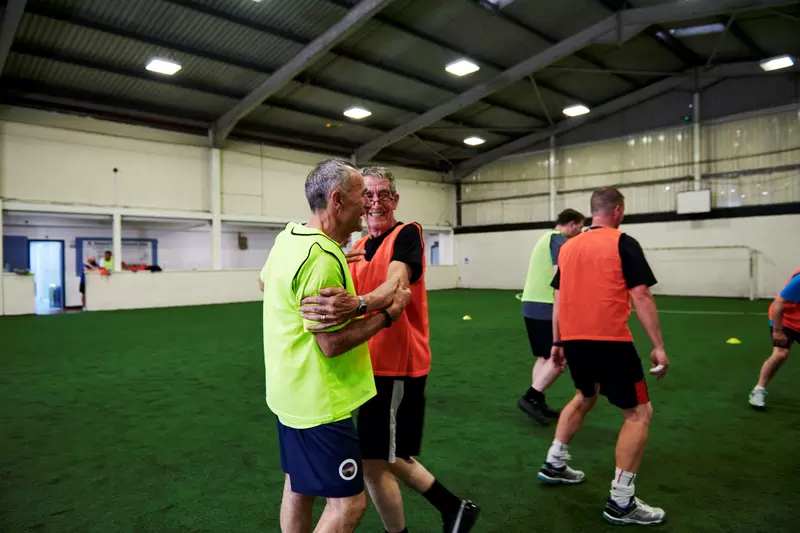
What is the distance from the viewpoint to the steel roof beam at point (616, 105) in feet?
57.6

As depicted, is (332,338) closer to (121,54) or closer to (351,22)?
(351,22)

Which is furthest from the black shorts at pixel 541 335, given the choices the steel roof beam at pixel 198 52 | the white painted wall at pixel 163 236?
the white painted wall at pixel 163 236

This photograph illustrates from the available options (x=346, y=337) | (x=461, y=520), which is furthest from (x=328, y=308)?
(x=461, y=520)

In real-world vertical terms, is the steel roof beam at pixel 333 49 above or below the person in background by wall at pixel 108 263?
above

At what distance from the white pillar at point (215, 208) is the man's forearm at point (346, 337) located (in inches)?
684

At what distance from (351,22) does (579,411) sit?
38.0 feet

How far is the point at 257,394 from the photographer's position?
5574 millimetres

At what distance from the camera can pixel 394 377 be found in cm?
231

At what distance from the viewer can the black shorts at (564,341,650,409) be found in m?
2.85

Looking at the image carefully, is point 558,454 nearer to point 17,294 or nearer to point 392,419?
point 392,419

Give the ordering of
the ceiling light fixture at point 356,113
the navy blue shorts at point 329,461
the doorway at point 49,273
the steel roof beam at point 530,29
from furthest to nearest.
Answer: the doorway at point 49,273 < the ceiling light fixture at point 356,113 < the steel roof beam at point 530,29 < the navy blue shorts at point 329,461

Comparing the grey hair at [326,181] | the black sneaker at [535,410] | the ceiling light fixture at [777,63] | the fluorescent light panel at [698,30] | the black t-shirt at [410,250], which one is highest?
the fluorescent light panel at [698,30]

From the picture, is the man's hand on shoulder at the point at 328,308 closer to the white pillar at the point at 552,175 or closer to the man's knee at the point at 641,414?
the man's knee at the point at 641,414

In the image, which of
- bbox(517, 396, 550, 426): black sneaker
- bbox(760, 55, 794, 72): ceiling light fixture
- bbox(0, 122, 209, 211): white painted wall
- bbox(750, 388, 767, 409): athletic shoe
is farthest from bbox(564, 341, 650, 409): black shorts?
bbox(760, 55, 794, 72): ceiling light fixture
